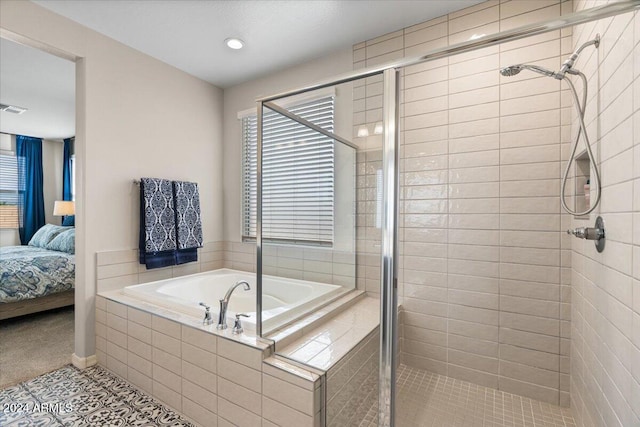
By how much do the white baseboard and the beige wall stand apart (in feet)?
0.11

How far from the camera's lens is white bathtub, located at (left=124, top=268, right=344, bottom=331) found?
1.74 meters

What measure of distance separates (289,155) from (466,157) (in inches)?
45.7

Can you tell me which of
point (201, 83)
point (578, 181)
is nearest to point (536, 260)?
point (578, 181)

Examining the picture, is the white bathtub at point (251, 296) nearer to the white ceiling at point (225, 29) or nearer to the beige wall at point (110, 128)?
the beige wall at point (110, 128)

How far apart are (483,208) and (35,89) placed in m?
4.48

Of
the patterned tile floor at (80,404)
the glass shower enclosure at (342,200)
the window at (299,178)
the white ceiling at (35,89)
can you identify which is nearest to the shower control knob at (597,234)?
the glass shower enclosure at (342,200)

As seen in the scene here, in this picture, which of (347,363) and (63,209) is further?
(63,209)

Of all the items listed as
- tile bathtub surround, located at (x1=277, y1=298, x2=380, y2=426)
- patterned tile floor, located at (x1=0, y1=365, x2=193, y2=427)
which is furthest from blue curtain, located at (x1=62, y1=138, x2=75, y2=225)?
tile bathtub surround, located at (x1=277, y1=298, x2=380, y2=426)

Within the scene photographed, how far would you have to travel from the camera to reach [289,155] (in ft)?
6.28

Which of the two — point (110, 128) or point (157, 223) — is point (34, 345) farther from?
point (110, 128)

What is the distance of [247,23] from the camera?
87.0 inches

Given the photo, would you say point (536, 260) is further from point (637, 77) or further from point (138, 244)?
point (138, 244)

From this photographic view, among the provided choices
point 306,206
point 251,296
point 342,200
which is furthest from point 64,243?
point 342,200

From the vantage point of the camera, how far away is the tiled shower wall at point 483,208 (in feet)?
5.90
